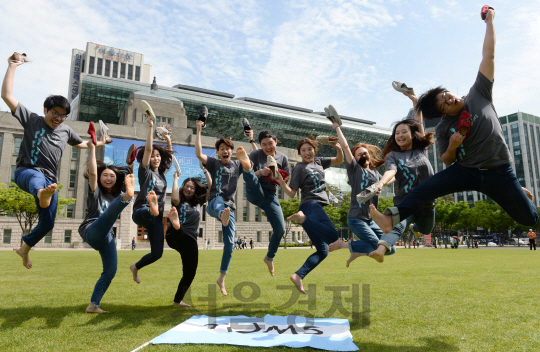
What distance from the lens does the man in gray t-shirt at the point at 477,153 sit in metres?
4.37

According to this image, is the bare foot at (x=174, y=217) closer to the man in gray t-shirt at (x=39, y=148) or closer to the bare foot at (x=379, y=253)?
the man in gray t-shirt at (x=39, y=148)

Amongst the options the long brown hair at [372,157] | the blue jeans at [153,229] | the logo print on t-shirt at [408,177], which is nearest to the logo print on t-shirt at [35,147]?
the blue jeans at [153,229]

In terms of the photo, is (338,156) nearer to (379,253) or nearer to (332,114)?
(332,114)

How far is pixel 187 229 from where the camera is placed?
670 centimetres

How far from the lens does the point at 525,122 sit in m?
91.1

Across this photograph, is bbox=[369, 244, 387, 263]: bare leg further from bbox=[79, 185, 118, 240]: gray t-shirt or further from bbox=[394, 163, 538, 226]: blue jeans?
bbox=[79, 185, 118, 240]: gray t-shirt

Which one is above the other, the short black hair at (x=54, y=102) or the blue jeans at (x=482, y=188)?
the short black hair at (x=54, y=102)

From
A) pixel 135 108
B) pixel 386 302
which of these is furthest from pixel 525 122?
pixel 386 302

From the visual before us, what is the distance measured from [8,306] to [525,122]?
111674mm

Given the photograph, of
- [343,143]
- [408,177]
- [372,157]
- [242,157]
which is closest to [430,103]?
[408,177]

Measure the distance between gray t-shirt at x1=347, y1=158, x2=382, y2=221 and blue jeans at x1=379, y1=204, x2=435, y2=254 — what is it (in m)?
0.64

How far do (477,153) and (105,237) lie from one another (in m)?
5.74

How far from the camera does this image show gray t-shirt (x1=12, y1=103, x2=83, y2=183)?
559 cm

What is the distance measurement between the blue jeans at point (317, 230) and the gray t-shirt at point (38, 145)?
169 inches
